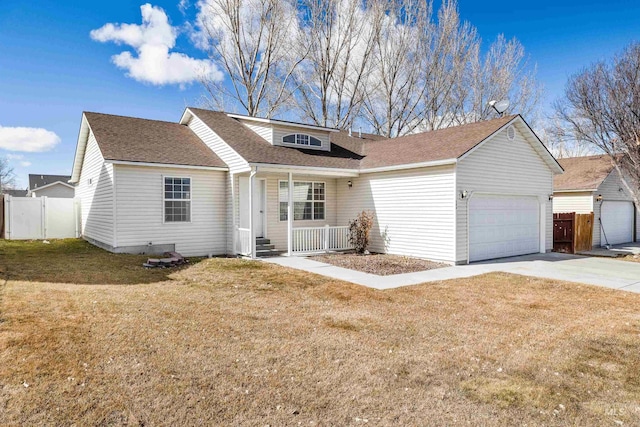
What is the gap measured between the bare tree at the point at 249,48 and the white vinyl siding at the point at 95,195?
430 inches

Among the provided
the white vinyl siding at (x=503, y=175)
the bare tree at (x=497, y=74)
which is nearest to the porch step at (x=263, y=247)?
the white vinyl siding at (x=503, y=175)

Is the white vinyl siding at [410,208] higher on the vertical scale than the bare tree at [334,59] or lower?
lower

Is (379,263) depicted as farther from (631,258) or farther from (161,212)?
(631,258)

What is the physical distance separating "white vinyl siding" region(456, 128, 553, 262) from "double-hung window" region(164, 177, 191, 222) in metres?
8.56

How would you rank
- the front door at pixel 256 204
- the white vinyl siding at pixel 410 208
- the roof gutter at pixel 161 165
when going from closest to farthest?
the roof gutter at pixel 161 165 → the white vinyl siding at pixel 410 208 → the front door at pixel 256 204

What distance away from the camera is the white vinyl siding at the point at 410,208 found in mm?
11562

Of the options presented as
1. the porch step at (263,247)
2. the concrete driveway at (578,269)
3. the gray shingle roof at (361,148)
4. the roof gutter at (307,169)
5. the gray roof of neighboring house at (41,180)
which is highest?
the gray roof of neighboring house at (41,180)

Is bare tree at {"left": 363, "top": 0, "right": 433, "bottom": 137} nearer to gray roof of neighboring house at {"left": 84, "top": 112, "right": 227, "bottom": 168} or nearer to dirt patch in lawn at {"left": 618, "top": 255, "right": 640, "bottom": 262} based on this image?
gray roof of neighboring house at {"left": 84, "top": 112, "right": 227, "bottom": 168}

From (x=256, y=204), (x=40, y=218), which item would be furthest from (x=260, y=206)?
(x=40, y=218)

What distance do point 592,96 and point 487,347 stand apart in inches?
586

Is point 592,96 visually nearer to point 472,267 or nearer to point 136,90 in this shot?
point 472,267

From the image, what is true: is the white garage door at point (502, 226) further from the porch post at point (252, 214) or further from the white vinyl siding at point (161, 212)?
the white vinyl siding at point (161, 212)

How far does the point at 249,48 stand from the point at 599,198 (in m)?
20.6

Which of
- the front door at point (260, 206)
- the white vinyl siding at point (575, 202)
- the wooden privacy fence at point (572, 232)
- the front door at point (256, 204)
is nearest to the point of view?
the front door at point (256, 204)
